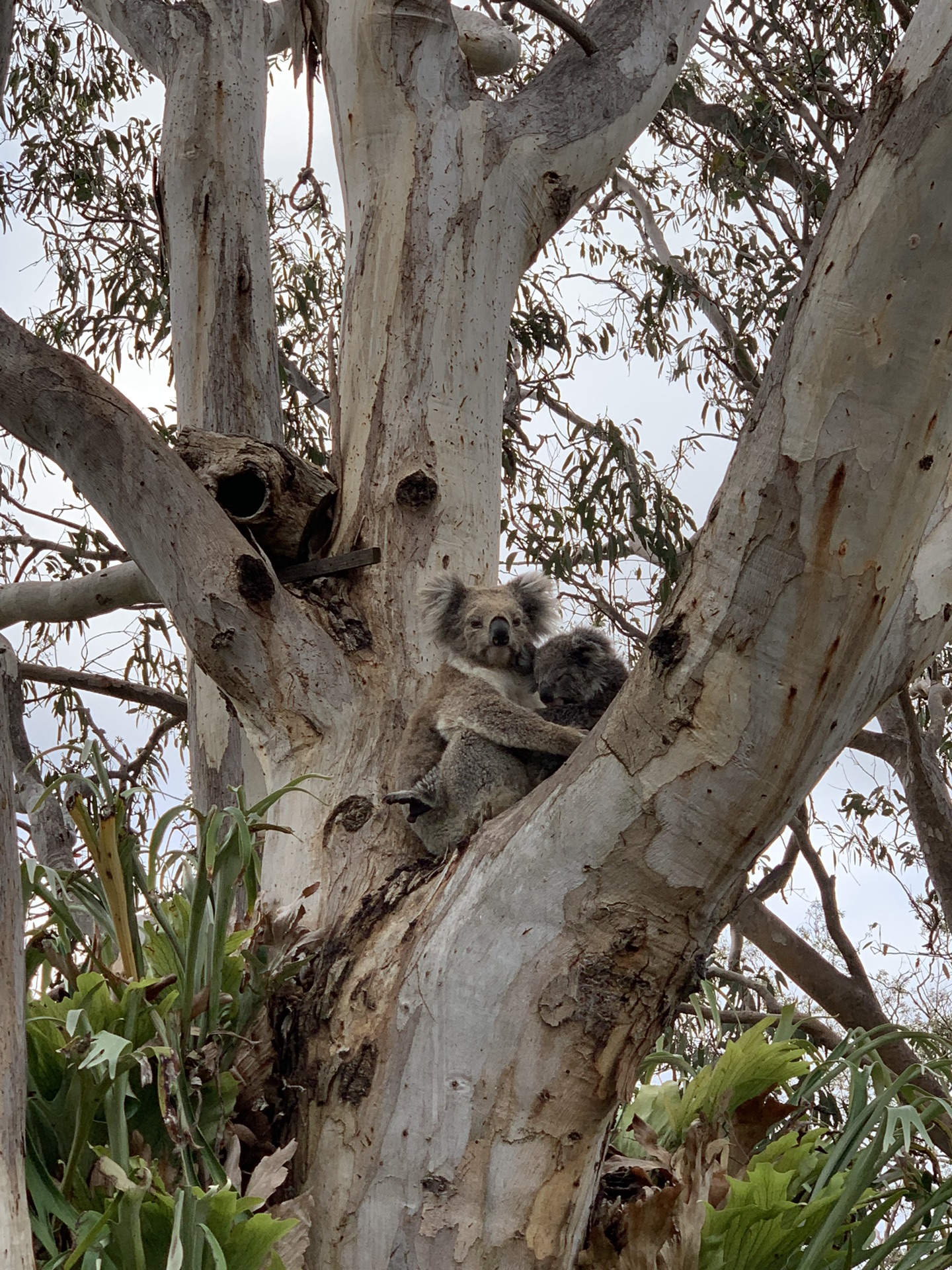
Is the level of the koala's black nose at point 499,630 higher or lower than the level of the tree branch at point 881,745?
lower

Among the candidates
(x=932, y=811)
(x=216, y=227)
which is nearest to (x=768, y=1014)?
(x=932, y=811)

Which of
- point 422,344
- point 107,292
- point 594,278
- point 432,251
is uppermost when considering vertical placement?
point 594,278

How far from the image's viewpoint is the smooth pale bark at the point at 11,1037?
161 cm

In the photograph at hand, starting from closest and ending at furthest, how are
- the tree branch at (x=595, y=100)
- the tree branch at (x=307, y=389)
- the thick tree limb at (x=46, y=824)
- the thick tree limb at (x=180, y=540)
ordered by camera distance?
the thick tree limb at (x=180, y=540) < the tree branch at (x=595, y=100) < the thick tree limb at (x=46, y=824) < the tree branch at (x=307, y=389)

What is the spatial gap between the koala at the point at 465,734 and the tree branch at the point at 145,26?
270cm

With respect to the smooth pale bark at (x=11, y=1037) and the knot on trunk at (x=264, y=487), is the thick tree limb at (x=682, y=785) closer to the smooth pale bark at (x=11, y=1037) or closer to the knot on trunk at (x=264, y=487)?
the smooth pale bark at (x=11, y=1037)

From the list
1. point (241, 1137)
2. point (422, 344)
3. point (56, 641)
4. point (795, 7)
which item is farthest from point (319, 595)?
point (795, 7)

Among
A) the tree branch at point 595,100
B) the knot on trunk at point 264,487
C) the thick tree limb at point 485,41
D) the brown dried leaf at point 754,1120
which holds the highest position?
the thick tree limb at point 485,41

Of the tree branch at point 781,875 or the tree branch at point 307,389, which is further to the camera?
the tree branch at point 307,389

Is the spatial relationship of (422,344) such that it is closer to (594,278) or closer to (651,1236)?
(651,1236)

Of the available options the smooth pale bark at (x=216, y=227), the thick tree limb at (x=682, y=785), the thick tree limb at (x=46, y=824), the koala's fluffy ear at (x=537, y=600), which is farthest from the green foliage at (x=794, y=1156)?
the thick tree limb at (x=46, y=824)

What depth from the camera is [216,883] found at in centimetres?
222

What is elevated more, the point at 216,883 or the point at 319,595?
the point at 319,595

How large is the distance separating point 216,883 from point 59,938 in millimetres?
393
